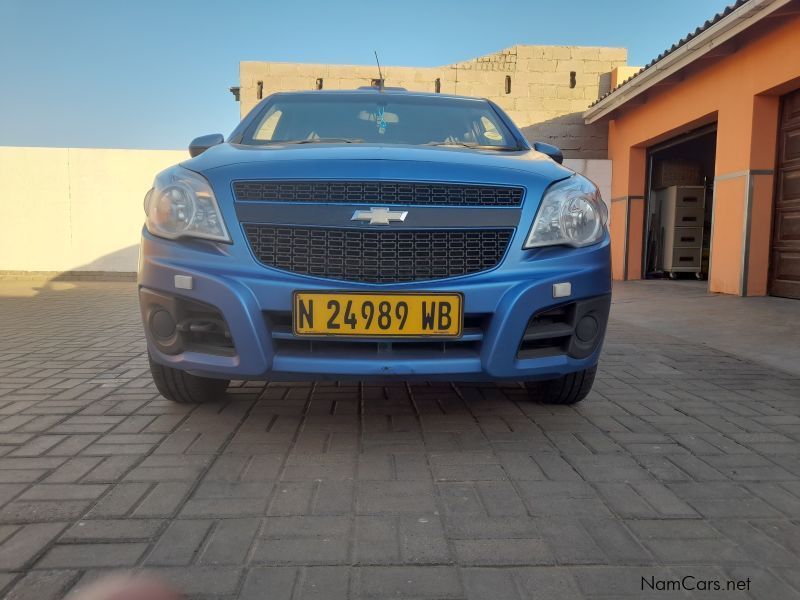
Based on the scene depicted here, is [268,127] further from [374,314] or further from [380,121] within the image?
[374,314]

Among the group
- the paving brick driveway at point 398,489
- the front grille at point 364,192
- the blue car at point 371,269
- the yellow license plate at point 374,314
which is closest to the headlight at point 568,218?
the blue car at point 371,269

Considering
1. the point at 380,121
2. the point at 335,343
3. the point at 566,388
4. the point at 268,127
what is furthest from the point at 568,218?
the point at 268,127

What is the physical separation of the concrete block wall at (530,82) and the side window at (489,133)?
31.9 ft

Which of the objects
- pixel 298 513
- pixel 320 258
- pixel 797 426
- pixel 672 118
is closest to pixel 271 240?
pixel 320 258

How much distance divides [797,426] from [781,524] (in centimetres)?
118

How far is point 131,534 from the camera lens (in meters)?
1.64

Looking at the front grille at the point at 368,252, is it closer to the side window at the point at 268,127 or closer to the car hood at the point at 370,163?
the car hood at the point at 370,163

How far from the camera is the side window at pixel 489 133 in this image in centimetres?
330

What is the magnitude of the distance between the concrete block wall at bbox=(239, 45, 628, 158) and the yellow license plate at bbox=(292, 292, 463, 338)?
1135 cm

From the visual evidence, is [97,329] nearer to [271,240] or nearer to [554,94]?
[271,240]

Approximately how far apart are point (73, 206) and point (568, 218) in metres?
11.5

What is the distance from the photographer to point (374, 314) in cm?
215

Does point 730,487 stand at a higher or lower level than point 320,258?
lower

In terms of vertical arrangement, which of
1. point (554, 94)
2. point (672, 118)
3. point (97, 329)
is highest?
point (554, 94)
